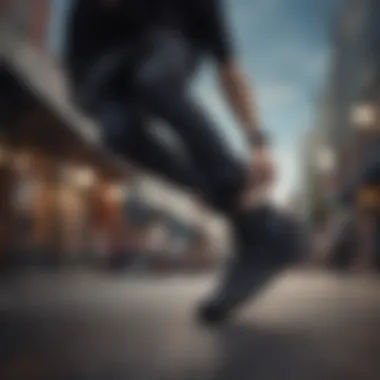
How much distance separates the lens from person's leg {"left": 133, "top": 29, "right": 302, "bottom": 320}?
1.42 metres

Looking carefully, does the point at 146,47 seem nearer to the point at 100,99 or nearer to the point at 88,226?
the point at 100,99

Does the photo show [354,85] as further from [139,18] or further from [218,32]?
[139,18]

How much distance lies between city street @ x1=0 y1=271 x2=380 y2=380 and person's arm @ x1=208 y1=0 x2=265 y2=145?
0.28 meters

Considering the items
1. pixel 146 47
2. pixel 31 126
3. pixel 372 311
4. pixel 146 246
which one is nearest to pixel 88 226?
pixel 146 246

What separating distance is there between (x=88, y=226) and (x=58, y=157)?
0.13m

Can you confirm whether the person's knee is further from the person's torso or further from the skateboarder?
the person's torso

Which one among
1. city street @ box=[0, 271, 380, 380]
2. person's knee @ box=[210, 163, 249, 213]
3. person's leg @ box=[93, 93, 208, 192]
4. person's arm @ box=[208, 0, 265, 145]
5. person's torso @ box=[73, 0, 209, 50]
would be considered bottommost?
city street @ box=[0, 271, 380, 380]

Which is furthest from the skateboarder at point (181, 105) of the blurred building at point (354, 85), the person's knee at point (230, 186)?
the blurred building at point (354, 85)

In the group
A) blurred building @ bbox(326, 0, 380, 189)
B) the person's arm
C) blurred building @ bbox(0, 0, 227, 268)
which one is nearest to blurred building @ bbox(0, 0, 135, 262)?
blurred building @ bbox(0, 0, 227, 268)

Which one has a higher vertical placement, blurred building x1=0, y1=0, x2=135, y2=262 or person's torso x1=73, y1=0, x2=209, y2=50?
person's torso x1=73, y1=0, x2=209, y2=50

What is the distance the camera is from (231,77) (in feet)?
4.76

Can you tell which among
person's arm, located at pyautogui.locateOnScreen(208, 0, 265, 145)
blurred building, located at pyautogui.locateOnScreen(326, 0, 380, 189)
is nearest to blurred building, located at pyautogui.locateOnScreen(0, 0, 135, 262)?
person's arm, located at pyautogui.locateOnScreen(208, 0, 265, 145)

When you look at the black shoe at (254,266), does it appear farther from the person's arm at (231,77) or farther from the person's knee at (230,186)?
the person's arm at (231,77)

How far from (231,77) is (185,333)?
459 mm
